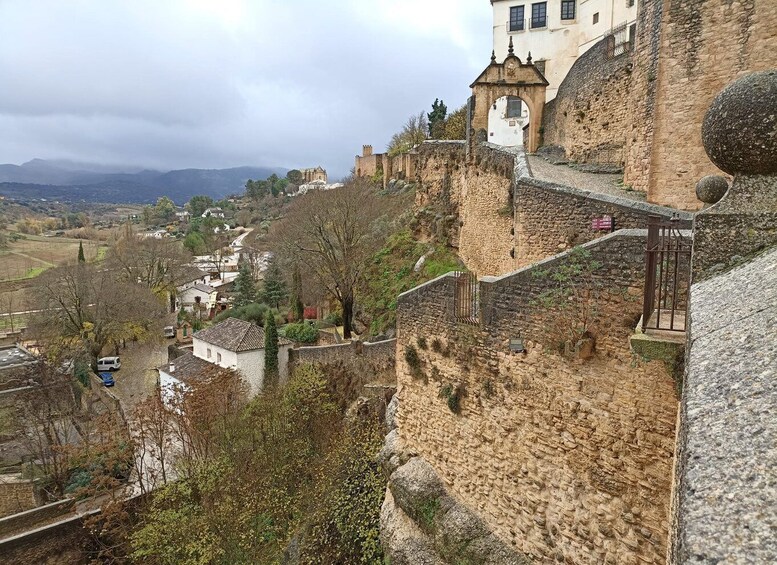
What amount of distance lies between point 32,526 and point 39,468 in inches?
165

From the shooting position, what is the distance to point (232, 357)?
2528 cm

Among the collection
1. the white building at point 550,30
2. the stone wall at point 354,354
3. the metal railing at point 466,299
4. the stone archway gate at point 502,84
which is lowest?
the stone wall at point 354,354

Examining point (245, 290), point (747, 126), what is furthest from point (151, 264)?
point (747, 126)

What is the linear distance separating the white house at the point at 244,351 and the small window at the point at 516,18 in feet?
88.6

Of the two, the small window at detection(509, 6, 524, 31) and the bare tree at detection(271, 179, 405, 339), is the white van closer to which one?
the bare tree at detection(271, 179, 405, 339)

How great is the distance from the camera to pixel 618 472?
18.0 ft

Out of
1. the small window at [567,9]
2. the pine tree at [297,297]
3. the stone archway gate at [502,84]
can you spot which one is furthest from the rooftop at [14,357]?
the small window at [567,9]

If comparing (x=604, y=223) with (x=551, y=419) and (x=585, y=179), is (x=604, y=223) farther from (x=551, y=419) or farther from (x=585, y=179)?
(x=585, y=179)

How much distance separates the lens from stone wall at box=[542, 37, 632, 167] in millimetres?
14812

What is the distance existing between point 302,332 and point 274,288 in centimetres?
1346

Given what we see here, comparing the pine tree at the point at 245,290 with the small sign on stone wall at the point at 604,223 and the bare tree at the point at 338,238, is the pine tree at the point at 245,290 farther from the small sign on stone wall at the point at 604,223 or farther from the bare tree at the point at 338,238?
the small sign on stone wall at the point at 604,223

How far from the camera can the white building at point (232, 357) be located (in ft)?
81.9

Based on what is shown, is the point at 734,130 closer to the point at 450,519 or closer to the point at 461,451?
the point at 461,451

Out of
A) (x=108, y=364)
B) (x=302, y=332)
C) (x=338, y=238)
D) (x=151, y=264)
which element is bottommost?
(x=108, y=364)
